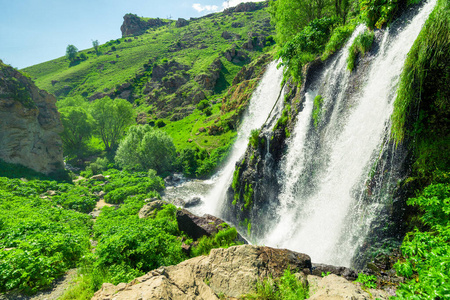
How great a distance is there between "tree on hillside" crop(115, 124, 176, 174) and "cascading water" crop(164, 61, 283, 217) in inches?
319

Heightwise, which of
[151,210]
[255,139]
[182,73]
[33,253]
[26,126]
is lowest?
[151,210]

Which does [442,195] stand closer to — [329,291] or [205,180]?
[329,291]

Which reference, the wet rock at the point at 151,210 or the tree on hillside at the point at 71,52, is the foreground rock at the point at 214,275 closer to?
the wet rock at the point at 151,210

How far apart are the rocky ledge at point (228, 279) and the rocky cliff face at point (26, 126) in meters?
37.7

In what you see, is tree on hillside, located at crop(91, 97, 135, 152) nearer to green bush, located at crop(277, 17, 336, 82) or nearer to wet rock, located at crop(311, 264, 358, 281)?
green bush, located at crop(277, 17, 336, 82)

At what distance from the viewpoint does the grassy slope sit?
85188mm

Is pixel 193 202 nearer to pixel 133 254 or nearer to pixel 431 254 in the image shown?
pixel 133 254

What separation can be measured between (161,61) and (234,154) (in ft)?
365

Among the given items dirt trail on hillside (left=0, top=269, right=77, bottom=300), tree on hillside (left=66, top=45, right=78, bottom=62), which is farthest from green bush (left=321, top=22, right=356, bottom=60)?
tree on hillside (left=66, top=45, right=78, bottom=62)

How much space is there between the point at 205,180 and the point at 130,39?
19224 centimetres

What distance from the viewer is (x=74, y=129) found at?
47875mm

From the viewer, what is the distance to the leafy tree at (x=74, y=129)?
47031 millimetres

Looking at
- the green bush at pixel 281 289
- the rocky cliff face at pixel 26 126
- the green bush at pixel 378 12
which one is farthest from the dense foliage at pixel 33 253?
the rocky cliff face at pixel 26 126

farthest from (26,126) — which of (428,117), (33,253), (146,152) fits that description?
(428,117)
